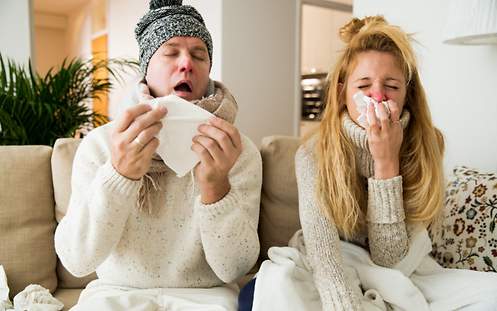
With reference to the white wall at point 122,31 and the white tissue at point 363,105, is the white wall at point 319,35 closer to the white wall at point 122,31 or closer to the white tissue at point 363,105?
the white wall at point 122,31

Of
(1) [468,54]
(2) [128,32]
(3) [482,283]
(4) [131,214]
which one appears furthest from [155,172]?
(2) [128,32]

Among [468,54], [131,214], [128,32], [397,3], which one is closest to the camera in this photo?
[131,214]

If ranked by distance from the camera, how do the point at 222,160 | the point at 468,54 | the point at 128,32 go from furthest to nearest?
the point at 128,32 → the point at 468,54 → the point at 222,160

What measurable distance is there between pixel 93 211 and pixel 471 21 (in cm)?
130

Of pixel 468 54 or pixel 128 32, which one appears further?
pixel 128 32

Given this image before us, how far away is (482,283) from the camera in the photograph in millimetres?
947

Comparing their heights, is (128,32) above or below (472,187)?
above

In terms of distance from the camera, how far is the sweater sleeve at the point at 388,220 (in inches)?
40.2

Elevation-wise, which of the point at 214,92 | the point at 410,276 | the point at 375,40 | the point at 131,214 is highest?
the point at 375,40

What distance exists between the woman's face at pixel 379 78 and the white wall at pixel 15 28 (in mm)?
2876

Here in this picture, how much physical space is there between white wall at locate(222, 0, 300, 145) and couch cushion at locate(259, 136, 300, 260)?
1.95 m

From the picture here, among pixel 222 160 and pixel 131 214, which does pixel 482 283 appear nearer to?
pixel 222 160

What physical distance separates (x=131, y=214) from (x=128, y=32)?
3.91 metres

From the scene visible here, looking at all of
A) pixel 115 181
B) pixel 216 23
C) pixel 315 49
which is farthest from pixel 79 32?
pixel 115 181
